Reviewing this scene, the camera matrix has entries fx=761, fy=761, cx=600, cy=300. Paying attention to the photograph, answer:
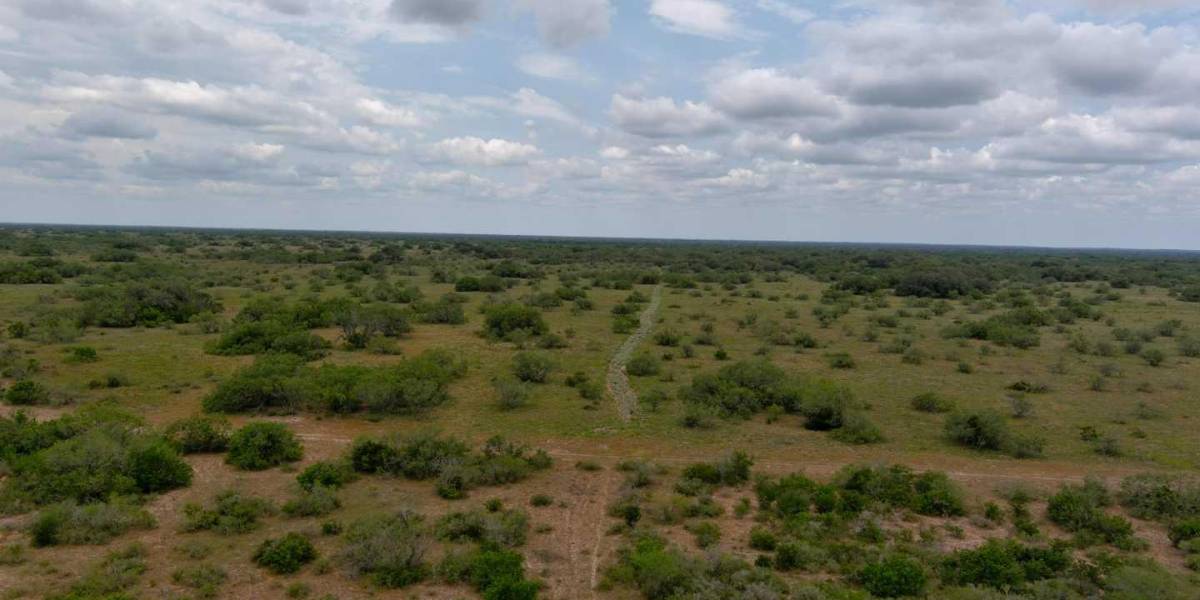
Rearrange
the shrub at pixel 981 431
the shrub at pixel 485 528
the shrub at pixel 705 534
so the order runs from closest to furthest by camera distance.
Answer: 1. the shrub at pixel 485 528
2. the shrub at pixel 705 534
3. the shrub at pixel 981 431

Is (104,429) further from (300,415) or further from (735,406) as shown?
(735,406)

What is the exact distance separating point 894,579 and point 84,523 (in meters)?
12.4

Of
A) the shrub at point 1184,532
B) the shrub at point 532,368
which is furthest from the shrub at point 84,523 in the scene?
the shrub at point 1184,532

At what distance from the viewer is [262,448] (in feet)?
52.8

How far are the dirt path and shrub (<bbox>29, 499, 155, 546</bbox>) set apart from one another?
1153cm

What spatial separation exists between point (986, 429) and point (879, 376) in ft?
27.9

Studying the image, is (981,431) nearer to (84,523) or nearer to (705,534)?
(705,534)

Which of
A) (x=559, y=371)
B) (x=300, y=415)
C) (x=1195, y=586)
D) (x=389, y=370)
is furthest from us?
(x=559, y=371)

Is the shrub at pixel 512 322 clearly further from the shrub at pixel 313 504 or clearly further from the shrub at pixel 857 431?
the shrub at pixel 313 504

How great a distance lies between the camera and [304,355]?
27047 millimetres

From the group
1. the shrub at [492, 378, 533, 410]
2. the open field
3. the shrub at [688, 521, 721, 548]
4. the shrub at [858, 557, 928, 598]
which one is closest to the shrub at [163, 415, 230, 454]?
the open field

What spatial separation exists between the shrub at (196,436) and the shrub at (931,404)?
18207mm

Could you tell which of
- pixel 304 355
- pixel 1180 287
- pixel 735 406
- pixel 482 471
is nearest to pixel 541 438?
pixel 482 471

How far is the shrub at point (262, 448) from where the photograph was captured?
15.7 metres
